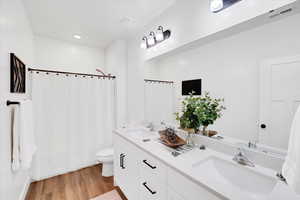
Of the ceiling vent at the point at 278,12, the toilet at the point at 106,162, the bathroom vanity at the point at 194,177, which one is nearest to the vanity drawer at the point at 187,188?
the bathroom vanity at the point at 194,177

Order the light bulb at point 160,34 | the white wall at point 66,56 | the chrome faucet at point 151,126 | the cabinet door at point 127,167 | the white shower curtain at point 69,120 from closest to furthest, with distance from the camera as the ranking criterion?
the cabinet door at point 127,167, the light bulb at point 160,34, the chrome faucet at point 151,126, the white shower curtain at point 69,120, the white wall at point 66,56

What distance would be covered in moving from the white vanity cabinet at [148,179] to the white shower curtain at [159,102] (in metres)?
0.58

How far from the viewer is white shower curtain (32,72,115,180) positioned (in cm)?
216

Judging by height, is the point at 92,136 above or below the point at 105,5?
below

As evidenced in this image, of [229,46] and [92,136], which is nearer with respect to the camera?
[229,46]

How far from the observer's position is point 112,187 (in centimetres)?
198

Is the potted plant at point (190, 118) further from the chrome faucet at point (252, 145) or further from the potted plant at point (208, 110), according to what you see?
the chrome faucet at point (252, 145)

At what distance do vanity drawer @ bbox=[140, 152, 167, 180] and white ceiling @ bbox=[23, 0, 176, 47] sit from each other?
1.81m

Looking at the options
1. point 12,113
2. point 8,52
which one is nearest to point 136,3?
point 8,52

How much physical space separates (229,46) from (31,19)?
2734 mm

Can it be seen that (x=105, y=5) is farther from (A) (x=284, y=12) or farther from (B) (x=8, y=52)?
(A) (x=284, y=12)

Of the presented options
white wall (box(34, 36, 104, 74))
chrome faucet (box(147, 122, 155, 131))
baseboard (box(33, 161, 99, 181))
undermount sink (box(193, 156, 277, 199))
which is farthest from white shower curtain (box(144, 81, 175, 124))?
white wall (box(34, 36, 104, 74))

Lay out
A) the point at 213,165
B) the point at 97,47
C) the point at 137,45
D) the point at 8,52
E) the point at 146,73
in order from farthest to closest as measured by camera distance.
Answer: the point at 97,47 < the point at 137,45 < the point at 146,73 < the point at 8,52 < the point at 213,165

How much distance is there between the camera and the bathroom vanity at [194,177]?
72 cm
